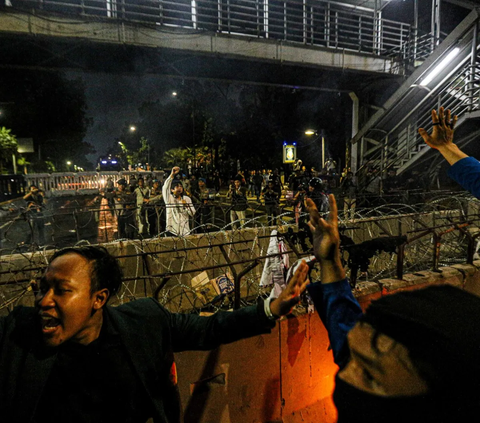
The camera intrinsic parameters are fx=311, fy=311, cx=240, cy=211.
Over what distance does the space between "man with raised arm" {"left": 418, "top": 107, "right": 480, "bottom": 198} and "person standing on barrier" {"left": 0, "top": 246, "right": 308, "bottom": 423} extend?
1.24m

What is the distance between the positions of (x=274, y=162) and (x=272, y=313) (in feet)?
74.2

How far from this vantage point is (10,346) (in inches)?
61.1

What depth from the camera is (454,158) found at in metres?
2.18

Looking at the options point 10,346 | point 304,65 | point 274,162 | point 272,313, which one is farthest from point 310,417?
point 274,162

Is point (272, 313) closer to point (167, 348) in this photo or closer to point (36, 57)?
point (167, 348)

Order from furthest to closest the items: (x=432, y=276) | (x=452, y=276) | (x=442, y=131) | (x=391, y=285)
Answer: (x=452, y=276) < (x=432, y=276) < (x=391, y=285) < (x=442, y=131)

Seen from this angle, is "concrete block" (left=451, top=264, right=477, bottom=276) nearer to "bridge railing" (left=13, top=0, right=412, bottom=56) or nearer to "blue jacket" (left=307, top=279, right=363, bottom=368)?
"blue jacket" (left=307, top=279, right=363, bottom=368)

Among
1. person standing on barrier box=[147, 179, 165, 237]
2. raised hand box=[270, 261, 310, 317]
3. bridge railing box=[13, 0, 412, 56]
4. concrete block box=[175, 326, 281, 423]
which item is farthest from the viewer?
bridge railing box=[13, 0, 412, 56]

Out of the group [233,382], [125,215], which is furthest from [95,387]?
[125,215]

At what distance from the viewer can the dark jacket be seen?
1.48 meters

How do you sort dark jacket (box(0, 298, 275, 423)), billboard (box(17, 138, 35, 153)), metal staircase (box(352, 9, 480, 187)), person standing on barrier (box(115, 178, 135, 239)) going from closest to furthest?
→ dark jacket (box(0, 298, 275, 423)) < person standing on barrier (box(115, 178, 135, 239)) < metal staircase (box(352, 9, 480, 187)) < billboard (box(17, 138, 35, 153))

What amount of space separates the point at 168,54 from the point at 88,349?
41.0ft

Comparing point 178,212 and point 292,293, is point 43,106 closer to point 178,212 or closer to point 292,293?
point 178,212

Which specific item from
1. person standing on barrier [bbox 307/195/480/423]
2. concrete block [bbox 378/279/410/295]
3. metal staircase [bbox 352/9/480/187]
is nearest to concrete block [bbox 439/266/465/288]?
concrete block [bbox 378/279/410/295]
